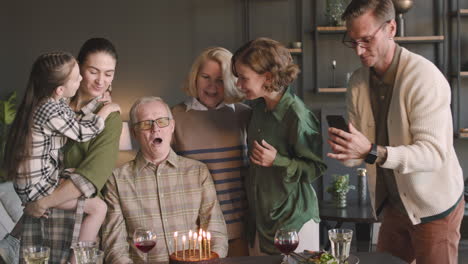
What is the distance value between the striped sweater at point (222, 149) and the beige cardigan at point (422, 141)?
724 mm

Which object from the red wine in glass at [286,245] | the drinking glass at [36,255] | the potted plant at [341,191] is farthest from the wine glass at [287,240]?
the potted plant at [341,191]

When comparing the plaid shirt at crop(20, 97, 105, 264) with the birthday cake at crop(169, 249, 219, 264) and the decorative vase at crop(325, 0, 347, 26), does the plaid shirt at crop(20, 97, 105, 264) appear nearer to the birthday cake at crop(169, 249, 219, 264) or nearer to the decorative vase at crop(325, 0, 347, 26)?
Result: the birthday cake at crop(169, 249, 219, 264)

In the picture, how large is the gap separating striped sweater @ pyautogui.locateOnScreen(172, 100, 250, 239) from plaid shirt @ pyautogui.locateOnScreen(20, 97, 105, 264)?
0.56m

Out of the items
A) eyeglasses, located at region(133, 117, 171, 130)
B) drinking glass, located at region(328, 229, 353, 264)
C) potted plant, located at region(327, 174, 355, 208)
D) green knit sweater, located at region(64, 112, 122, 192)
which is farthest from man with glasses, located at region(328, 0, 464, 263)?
potted plant, located at region(327, 174, 355, 208)

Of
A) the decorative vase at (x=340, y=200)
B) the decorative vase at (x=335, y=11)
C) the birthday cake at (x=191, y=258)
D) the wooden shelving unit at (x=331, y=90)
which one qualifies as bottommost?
the decorative vase at (x=340, y=200)

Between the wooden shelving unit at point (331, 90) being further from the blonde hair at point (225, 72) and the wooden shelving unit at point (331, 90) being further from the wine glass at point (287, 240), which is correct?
the wine glass at point (287, 240)

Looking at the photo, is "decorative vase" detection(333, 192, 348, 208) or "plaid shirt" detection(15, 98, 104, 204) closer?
"plaid shirt" detection(15, 98, 104, 204)

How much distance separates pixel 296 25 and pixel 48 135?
4.21m

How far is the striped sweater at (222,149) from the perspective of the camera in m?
2.88

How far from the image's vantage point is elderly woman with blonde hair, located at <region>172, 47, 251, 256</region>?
2887mm

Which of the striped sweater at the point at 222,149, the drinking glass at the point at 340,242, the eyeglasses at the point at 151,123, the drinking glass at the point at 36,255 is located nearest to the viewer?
the drinking glass at the point at 36,255

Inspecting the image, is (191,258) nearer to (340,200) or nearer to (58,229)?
(58,229)

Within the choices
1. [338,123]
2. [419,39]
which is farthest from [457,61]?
[338,123]

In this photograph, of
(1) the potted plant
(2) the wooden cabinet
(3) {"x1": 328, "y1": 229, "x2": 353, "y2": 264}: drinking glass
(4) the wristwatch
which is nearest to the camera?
(3) {"x1": 328, "y1": 229, "x2": 353, "y2": 264}: drinking glass
